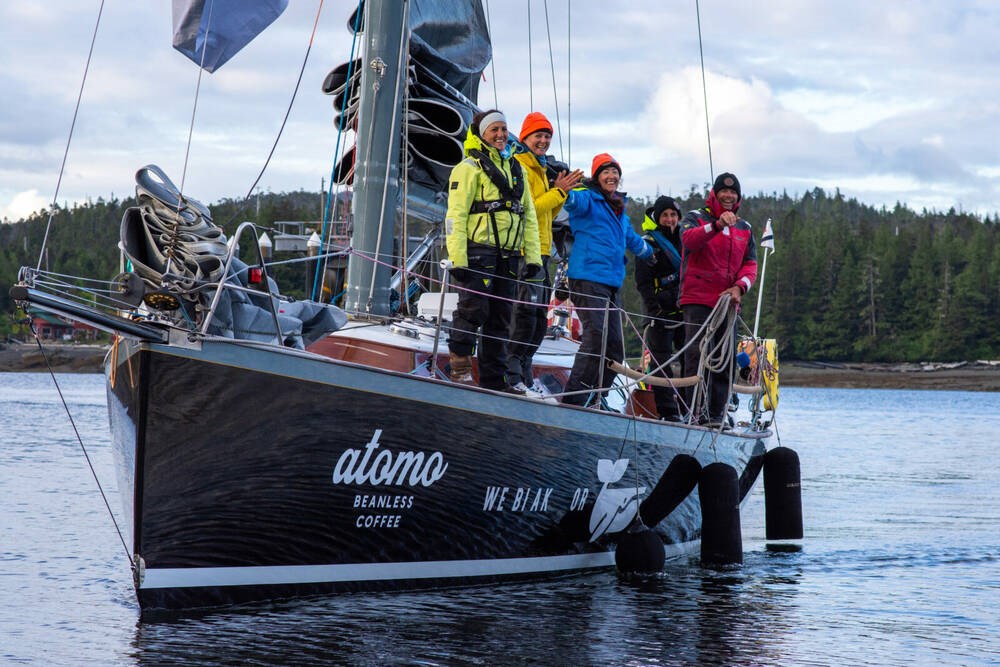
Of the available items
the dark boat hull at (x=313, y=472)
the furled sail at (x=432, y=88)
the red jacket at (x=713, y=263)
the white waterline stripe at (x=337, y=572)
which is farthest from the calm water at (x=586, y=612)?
the furled sail at (x=432, y=88)

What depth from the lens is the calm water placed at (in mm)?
5973

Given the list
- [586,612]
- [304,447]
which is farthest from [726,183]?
[304,447]

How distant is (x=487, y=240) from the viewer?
7.18m

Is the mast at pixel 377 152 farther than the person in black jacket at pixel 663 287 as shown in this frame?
No

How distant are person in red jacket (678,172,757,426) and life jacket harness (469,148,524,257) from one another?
5.67ft

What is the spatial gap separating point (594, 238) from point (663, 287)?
1.43m

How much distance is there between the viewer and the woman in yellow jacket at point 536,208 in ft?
25.2

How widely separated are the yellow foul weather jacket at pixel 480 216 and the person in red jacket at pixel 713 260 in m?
1.63

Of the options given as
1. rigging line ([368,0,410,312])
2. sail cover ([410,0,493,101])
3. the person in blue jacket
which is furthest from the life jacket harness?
sail cover ([410,0,493,101])

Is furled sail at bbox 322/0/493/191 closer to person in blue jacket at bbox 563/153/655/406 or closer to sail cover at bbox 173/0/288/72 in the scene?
person in blue jacket at bbox 563/153/655/406

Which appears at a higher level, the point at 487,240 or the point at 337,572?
the point at 487,240

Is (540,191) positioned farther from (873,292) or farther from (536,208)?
(873,292)

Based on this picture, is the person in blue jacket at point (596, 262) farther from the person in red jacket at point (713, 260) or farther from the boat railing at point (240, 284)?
the boat railing at point (240, 284)

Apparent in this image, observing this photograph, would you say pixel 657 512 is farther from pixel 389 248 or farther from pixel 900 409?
pixel 900 409
